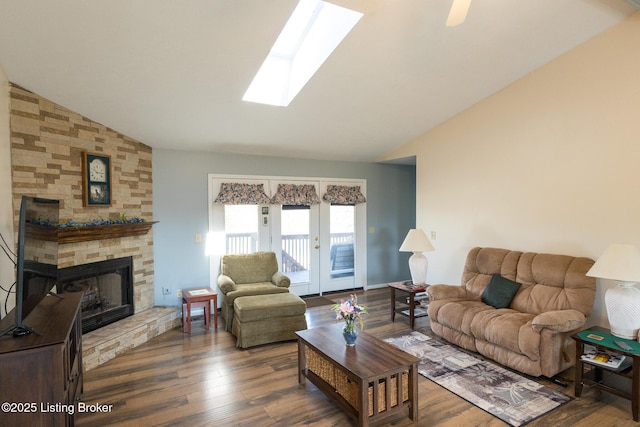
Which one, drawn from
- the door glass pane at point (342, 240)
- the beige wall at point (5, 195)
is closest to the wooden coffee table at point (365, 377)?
the beige wall at point (5, 195)

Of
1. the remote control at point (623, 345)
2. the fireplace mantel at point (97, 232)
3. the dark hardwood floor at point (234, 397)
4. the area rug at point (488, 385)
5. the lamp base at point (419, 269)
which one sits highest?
the fireplace mantel at point (97, 232)

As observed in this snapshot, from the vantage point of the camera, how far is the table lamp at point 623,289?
102 inches

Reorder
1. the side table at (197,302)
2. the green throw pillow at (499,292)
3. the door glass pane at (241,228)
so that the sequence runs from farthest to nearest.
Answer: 1. the door glass pane at (241,228)
2. the side table at (197,302)
3. the green throw pillow at (499,292)

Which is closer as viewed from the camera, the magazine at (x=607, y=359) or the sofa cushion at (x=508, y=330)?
the magazine at (x=607, y=359)

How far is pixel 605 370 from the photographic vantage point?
2.61 metres

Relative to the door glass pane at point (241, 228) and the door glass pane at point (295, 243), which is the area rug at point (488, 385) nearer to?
the door glass pane at point (295, 243)

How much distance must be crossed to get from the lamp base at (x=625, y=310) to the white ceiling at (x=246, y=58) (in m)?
2.37

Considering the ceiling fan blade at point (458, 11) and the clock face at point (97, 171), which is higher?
the ceiling fan blade at point (458, 11)

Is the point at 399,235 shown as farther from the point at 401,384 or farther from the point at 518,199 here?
→ the point at 401,384

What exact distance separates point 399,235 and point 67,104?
17.7ft

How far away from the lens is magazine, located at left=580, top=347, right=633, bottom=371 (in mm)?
2496

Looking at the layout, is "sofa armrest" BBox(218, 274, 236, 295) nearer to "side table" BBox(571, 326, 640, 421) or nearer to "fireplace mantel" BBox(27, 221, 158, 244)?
"fireplace mantel" BBox(27, 221, 158, 244)

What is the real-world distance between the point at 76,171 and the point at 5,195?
838 millimetres

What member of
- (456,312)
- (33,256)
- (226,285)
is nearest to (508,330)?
(456,312)
